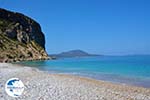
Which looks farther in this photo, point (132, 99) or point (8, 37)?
point (8, 37)

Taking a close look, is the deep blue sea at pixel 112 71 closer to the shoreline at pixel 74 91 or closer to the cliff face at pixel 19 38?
the shoreline at pixel 74 91

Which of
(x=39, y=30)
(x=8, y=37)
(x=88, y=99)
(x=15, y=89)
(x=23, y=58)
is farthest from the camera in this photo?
(x=39, y=30)

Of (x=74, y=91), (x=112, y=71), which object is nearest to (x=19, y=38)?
(x=112, y=71)

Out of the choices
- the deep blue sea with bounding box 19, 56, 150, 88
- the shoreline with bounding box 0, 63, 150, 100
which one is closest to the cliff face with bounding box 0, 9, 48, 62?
the deep blue sea with bounding box 19, 56, 150, 88

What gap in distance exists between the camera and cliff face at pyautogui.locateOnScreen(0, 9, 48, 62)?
138m

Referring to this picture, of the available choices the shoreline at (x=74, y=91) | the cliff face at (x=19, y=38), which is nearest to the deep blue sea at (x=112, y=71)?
→ the shoreline at (x=74, y=91)

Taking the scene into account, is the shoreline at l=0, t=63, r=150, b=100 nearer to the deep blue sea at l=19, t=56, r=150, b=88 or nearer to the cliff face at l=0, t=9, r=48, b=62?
the deep blue sea at l=19, t=56, r=150, b=88

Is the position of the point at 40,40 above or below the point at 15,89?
above

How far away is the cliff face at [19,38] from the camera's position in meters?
138

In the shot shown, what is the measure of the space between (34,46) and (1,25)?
2211cm

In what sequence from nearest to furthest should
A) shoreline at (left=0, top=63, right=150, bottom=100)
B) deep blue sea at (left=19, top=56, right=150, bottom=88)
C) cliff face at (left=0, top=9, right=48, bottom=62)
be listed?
1. shoreline at (left=0, top=63, right=150, bottom=100)
2. deep blue sea at (left=19, top=56, right=150, bottom=88)
3. cliff face at (left=0, top=9, right=48, bottom=62)

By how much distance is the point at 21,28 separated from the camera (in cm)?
17275

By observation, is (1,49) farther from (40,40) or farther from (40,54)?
(40,40)

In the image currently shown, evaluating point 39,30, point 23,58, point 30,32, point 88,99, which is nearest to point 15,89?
point 88,99
